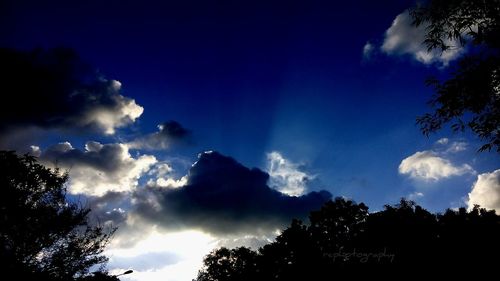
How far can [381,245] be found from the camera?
50.6 m

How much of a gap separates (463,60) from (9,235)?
37.0 m

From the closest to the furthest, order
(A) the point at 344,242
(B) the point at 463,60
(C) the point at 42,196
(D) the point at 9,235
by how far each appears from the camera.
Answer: (B) the point at 463,60, (D) the point at 9,235, (C) the point at 42,196, (A) the point at 344,242

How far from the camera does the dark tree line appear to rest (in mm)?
42031

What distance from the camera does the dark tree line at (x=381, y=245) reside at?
138ft

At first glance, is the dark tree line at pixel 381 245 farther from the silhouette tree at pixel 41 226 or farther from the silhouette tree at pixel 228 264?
the silhouette tree at pixel 41 226

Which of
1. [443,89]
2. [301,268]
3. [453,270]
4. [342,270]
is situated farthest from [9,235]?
[453,270]

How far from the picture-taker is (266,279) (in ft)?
228

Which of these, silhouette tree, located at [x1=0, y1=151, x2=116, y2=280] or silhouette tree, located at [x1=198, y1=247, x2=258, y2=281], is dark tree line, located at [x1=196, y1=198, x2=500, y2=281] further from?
silhouette tree, located at [x1=0, y1=151, x2=116, y2=280]

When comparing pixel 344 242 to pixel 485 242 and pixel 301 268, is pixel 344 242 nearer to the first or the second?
pixel 301 268

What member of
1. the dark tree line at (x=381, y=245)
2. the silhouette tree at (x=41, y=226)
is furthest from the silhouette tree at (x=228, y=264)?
the silhouette tree at (x=41, y=226)

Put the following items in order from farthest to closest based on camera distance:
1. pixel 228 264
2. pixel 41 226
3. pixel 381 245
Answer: pixel 228 264 → pixel 381 245 → pixel 41 226

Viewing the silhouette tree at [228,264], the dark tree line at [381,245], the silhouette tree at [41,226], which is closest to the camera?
the silhouette tree at [41,226]

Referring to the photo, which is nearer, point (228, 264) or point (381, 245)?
point (381, 245)

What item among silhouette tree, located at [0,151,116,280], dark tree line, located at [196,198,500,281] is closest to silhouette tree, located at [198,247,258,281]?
dark tree line, located at [196,198,500,281]
